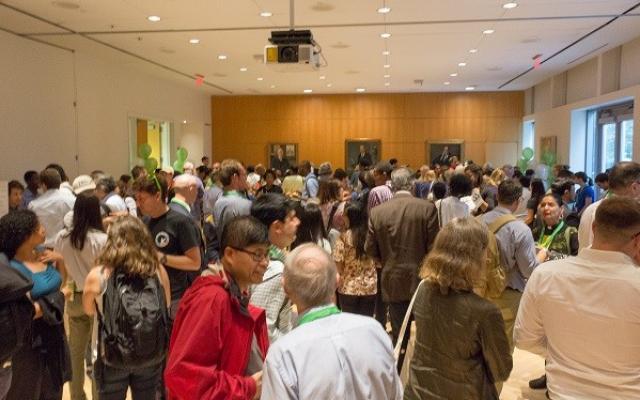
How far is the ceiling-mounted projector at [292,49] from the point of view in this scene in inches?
245

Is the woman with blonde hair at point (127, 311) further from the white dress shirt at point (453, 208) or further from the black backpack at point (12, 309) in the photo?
the white dress shirt at point (453, 208)

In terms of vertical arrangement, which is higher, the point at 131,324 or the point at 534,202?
the point at 534,202

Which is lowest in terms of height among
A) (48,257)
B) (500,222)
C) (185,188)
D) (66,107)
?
(48,257)

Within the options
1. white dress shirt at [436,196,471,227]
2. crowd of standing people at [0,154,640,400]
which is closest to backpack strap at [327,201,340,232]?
crowd of standing people at [0,154,640,400]

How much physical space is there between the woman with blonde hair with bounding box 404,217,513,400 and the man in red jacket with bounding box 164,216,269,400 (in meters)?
0.86

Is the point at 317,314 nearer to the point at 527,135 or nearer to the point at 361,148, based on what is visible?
the point at 361,148

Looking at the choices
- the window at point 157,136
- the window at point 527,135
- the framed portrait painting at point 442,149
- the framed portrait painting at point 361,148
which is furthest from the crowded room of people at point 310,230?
the framed portrait painting at point 361,148

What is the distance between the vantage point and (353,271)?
423 cm

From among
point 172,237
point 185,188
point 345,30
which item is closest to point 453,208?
point 185,188

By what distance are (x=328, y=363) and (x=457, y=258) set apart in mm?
1020

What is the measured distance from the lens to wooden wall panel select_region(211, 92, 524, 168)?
1766 centimetres

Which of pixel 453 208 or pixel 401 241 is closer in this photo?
pixel 401 241

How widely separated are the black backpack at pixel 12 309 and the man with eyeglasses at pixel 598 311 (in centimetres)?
228

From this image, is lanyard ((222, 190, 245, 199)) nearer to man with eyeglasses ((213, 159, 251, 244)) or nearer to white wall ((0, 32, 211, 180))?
man with eyeglasses ((213, 159, 251, 244))
